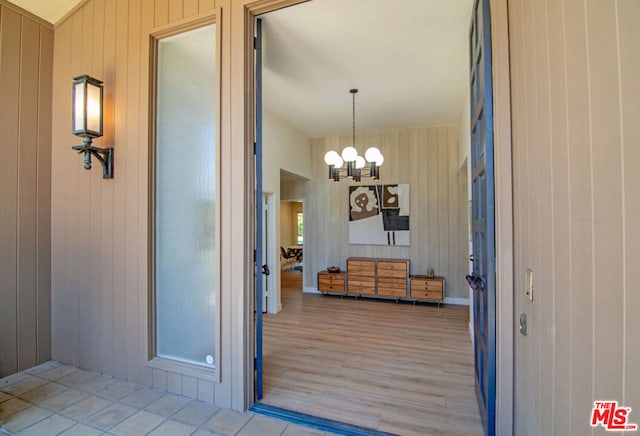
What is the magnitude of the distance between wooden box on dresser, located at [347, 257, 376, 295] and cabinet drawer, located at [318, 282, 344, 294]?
0.48ft

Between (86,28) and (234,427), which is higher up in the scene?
(86,28)

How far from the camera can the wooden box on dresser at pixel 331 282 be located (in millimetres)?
6012

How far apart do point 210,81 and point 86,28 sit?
5.02ft

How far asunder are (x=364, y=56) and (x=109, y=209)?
2962mm

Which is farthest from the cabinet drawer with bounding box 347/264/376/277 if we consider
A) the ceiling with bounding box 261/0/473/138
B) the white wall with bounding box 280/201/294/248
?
the white wall with bounding box 280/201/294/248

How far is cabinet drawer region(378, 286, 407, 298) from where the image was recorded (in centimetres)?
558

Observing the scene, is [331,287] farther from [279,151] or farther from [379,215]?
[279,151]

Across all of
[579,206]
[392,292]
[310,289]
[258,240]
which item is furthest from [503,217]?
[310,289]

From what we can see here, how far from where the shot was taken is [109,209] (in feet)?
8.45

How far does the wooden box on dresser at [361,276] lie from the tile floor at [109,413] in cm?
394

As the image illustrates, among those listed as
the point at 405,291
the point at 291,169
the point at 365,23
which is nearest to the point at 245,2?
the point at 365,23

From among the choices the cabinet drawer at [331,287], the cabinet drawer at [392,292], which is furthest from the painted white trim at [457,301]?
the cabinet drawer at [331,287]

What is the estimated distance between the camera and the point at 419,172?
19.2 ft

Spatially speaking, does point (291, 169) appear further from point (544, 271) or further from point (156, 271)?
point (544, 271)
